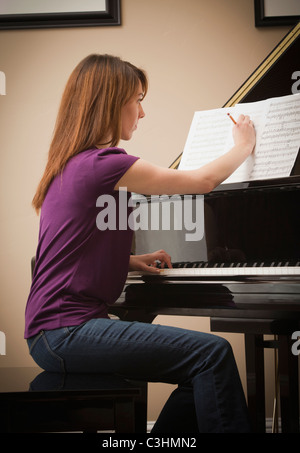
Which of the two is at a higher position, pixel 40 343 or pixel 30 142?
pixel 30 142

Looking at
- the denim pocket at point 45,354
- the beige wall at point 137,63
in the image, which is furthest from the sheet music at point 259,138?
the beige wall at point 137,63

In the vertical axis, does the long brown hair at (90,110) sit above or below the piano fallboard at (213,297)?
above

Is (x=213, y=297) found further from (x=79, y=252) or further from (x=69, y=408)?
(x=69, y=408)

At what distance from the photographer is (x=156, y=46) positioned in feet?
9.93

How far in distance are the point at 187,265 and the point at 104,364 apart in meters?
0.58

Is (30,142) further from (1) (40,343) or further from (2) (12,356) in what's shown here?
(1) (40,343)

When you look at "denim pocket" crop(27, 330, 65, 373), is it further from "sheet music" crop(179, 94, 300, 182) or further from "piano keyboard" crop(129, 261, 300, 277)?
"sheet music" crop(179, 94, 300, 182)

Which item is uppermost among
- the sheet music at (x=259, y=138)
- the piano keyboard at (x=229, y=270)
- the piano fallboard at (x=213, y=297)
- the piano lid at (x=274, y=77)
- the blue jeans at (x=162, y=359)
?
the piano lid at (x=274, y=77)

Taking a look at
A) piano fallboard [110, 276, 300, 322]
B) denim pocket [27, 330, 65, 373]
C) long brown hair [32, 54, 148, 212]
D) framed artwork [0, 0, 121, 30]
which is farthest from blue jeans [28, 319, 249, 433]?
framed artwork [0, 0, 121, 30]

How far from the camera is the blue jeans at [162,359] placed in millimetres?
1206

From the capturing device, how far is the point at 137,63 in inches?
119

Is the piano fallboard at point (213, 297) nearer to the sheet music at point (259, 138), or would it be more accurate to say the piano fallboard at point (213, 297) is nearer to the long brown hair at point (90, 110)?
the sheet music at point (259, 138)

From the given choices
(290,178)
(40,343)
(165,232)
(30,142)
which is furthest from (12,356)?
(290,178)

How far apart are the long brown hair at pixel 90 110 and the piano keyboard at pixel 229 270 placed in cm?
48
